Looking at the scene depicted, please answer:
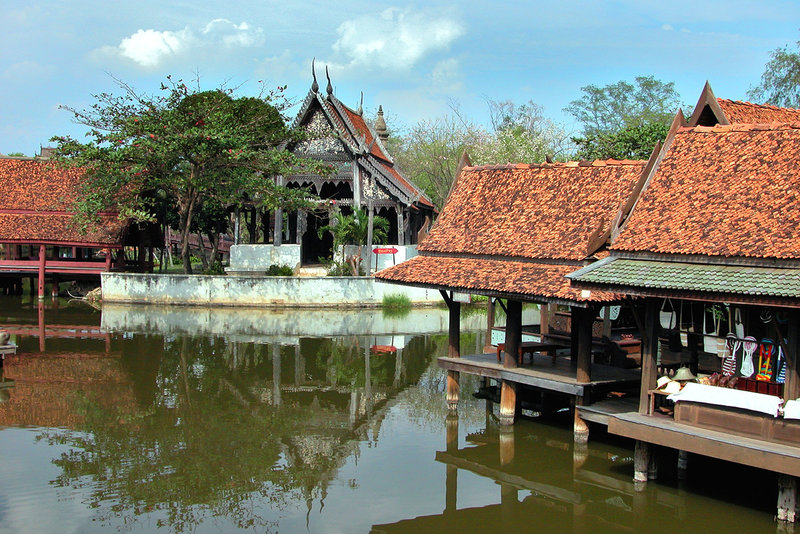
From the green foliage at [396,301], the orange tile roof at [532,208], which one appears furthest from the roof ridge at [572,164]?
the green foliage at [396,301]

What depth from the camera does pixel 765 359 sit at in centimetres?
1158

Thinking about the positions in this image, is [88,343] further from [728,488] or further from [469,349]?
[728,488]

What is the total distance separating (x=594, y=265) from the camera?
12.6 meters

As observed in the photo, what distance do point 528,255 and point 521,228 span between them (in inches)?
43.9

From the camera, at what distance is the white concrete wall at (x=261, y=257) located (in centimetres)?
A: 3638

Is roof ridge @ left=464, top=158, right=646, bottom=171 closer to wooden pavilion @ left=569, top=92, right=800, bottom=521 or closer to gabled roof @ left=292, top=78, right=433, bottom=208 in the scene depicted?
wooden pavilion @ left=569, top=92, right=800, bottom=521

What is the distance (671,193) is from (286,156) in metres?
23.5

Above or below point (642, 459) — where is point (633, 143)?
above

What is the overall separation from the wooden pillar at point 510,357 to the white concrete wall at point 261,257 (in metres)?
21.9

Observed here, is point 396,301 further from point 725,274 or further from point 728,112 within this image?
point 725,274

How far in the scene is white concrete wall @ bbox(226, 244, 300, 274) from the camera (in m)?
36.4

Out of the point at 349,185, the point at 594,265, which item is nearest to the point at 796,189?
the point at 594,265

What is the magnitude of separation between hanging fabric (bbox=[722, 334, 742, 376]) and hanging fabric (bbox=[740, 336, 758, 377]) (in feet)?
0.37

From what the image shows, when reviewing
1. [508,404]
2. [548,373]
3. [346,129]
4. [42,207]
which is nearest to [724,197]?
[548,373]
